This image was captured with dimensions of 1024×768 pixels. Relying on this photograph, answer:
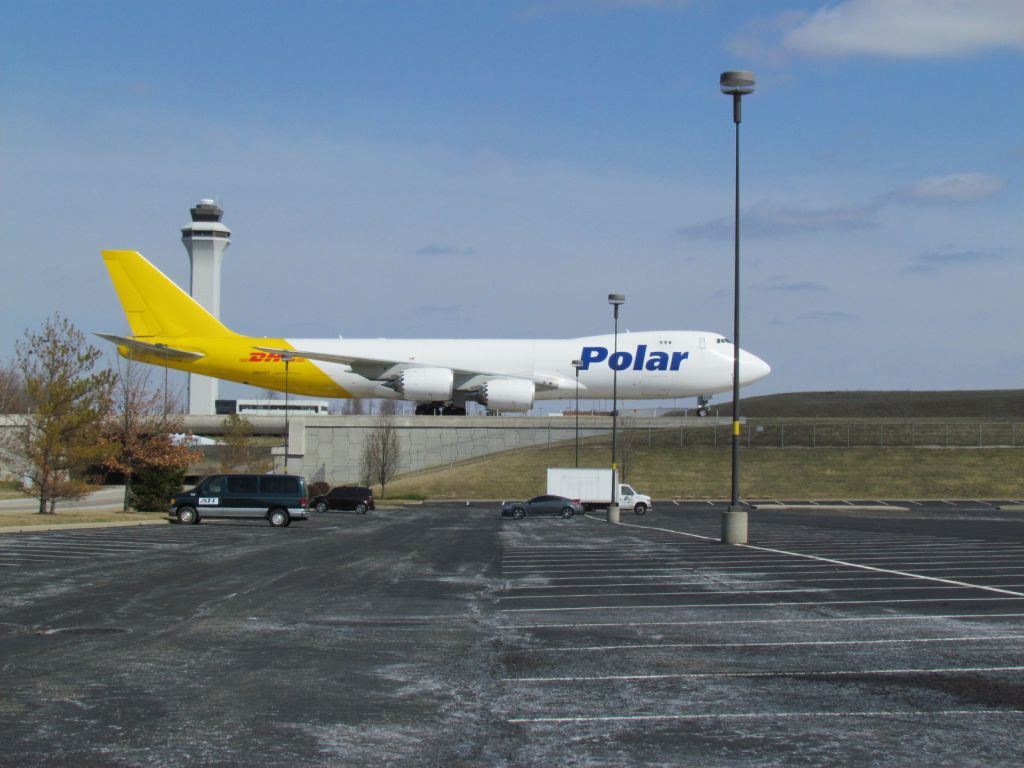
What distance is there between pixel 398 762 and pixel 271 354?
6268cm

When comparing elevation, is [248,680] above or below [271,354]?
below

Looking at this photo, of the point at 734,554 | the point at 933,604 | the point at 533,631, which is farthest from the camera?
the point at 734,554

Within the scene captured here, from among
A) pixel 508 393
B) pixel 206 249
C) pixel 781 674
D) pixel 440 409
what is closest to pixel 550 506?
pixel 508 393

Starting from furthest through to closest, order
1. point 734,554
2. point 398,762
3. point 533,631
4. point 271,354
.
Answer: point 271,354 < point 734,554 < point 533,631 < point 398,762

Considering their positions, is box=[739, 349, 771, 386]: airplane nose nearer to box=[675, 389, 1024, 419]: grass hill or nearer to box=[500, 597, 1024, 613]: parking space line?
box=[675, 389, 1024, 419]: grass hill

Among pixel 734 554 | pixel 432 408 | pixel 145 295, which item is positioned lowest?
pixel 734 554

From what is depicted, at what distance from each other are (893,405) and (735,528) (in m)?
96.8

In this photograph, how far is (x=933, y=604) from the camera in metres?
13.2

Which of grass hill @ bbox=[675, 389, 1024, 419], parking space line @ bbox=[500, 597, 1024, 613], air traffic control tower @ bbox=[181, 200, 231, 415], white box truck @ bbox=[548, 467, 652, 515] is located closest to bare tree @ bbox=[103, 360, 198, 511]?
white box truck @ bbox=[548, 467, 652, 515]

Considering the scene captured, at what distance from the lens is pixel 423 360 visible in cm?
6775

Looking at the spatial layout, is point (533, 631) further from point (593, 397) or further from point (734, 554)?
point (593, 397)

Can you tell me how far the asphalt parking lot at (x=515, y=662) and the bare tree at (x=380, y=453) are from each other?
51634 millimetres

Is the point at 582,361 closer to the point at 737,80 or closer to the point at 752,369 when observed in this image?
the point at 752,369

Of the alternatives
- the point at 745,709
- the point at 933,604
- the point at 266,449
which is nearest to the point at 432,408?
the point at 266,449
